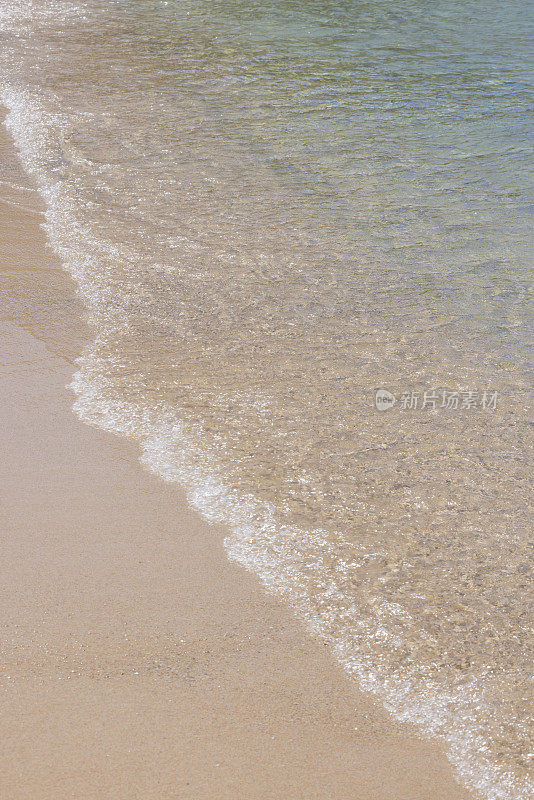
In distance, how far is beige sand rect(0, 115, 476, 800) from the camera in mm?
2031

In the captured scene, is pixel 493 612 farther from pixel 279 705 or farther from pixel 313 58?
pixel 313 58

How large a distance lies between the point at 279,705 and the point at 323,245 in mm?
3459

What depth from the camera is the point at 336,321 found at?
425cm

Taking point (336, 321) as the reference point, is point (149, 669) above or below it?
below

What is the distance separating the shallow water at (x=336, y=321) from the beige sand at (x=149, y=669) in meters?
0.12

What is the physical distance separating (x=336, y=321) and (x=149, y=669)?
2.42 m

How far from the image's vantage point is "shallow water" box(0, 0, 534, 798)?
8.38 ft

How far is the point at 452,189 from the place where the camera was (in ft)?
19.6

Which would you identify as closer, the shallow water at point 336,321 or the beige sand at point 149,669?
the beige sand at point 149,669

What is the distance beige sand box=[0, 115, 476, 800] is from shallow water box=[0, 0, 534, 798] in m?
0.12

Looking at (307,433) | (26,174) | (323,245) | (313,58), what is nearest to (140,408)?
(307,433)

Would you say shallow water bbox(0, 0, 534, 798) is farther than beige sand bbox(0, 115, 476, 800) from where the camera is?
Yes

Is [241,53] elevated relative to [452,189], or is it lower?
elevated

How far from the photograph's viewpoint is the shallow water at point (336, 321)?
255 cm
